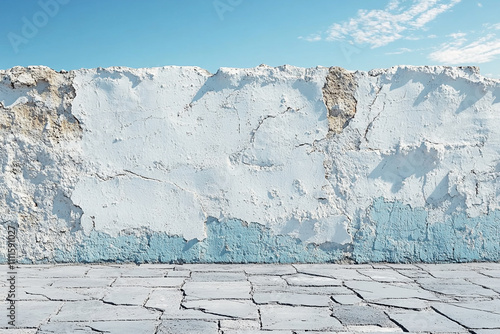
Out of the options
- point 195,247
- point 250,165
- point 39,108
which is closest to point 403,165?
point 250,165

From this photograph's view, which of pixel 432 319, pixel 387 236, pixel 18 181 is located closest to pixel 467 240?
pixel 387 236

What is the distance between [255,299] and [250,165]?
1.60 m

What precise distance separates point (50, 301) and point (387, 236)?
2885mm

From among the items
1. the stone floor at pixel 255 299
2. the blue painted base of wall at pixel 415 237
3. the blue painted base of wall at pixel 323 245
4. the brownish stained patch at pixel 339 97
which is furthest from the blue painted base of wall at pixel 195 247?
the brownish stained patch at pixel 339 97

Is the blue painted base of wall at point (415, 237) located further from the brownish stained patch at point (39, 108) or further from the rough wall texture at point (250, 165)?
the brownish stained patch at point (39, 108)

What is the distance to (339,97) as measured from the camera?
192 inches

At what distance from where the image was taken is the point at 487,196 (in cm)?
491

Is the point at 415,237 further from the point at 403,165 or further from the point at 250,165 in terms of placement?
the point at 250,165

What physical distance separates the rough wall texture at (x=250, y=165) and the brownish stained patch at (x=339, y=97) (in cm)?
1

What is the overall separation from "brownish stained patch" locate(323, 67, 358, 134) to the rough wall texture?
1cm

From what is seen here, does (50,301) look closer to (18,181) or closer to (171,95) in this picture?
(18,181)

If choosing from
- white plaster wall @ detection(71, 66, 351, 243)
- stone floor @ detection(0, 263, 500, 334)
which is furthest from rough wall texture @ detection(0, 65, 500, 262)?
stone floor @ detection(0, 263, 500, 334)

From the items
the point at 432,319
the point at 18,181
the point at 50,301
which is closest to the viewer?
the point at 432,319

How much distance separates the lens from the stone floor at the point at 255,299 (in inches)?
113
